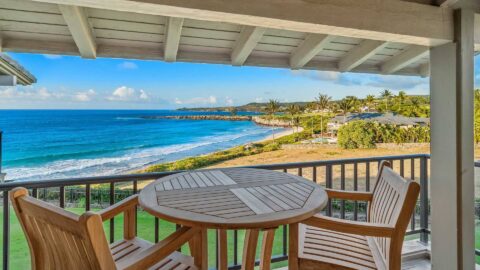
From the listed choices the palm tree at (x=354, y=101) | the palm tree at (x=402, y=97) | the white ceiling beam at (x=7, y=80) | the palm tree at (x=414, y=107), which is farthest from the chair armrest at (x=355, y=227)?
the palm tree at (x=354, y=101)

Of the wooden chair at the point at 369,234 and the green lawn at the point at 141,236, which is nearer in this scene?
the wooden chair at the point at 369,234

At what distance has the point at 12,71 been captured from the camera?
117 inches

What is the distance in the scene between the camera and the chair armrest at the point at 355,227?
151cm

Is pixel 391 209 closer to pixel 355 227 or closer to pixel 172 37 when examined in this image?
pixel 355 227

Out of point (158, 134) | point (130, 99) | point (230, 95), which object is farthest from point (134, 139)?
point (230, 95)

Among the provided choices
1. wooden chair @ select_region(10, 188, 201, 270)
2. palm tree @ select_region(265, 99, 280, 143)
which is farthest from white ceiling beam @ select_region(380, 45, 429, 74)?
palm tree @ select_region(265, 99, 280, 143)

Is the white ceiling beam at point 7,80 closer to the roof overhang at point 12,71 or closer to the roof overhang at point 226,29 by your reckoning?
the roof overhang at point 12,71

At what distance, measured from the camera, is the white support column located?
6.73 feet

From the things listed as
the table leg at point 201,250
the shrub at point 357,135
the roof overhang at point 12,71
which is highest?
the roof overhang at point 12,71

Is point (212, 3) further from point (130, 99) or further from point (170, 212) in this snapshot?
point (130, 99)

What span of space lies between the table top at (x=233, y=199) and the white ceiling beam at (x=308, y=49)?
1198 mm

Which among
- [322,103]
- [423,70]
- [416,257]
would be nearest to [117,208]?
[416,257]

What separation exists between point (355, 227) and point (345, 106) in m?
10.9

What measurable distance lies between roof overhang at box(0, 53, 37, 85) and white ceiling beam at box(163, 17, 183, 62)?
5.01 feet
